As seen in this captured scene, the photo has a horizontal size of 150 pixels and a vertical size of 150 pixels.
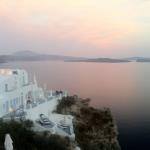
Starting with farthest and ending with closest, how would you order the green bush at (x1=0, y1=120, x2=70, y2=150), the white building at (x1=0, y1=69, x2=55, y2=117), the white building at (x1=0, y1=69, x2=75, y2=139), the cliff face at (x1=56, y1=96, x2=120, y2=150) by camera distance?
the cliff face at (x1=56, y1=96, x2=120, y2=150) → the white building at (x1=0, y1=69, x2=55, y2=117) → the white building at (x1=0, y1=69, x2=75, y2=139) → the green bush at (x1=0, y1=120, x2=70, y2=150)

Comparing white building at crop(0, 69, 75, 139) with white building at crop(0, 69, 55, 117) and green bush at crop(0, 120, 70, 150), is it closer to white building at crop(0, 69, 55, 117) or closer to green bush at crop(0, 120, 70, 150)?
white building at crop(0, 69, 55, 117)

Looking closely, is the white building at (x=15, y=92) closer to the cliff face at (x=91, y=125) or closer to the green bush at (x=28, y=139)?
the cliff face at (x=91, y=125)

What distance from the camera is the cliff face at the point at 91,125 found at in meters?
24.6

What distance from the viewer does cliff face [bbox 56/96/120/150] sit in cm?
2465

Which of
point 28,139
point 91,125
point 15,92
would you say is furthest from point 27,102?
point 28,139

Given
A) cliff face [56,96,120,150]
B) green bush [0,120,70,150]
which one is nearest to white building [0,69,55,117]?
cliff face [56,96,120,150]

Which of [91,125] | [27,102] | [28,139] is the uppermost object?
[27,102]

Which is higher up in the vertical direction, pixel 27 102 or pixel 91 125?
pixel 27 102

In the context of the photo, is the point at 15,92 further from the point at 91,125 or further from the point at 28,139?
the point at 91,125

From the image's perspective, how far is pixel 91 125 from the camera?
26.4 metres

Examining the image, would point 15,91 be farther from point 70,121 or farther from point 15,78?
point 70,121

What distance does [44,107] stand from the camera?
24.9m

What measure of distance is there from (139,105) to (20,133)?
132ft

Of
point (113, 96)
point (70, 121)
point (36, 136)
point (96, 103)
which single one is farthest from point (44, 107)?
point (113, 96)
